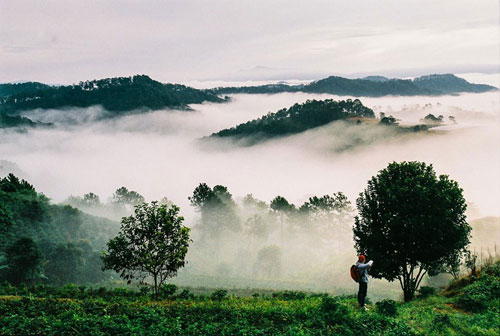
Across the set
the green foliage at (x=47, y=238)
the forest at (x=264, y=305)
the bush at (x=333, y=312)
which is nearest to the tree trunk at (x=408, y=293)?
the forest at (x=264, y=305)

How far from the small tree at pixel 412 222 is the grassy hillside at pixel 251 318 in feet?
17.8

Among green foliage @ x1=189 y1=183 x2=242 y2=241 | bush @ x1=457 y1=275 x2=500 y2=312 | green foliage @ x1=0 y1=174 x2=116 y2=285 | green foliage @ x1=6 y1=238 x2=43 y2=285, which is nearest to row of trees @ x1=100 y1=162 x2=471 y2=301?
bush @ x1=457 y1=275 x2=500 y2=312

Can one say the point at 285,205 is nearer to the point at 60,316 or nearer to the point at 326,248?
the point at 326,248

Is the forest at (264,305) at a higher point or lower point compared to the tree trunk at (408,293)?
higher

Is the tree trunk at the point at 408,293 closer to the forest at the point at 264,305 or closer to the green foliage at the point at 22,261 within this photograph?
the forest at the point at 264,305

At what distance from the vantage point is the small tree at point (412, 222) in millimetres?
25297

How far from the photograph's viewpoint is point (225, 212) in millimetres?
104312

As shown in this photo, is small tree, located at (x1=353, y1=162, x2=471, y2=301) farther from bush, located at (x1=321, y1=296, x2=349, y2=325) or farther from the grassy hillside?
bush, located at (x1=321, y1=296, x2=349, y2=325)

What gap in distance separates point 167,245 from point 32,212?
200 feet

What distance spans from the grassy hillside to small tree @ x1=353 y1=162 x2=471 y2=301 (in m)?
5.44

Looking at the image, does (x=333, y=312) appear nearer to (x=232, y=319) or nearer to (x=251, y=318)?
(x=251, y=318)

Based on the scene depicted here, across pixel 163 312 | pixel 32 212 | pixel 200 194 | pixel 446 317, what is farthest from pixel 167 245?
pixel 200 194

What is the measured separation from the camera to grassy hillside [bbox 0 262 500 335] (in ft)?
50.4

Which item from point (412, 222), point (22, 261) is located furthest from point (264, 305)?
point (22, 261)
